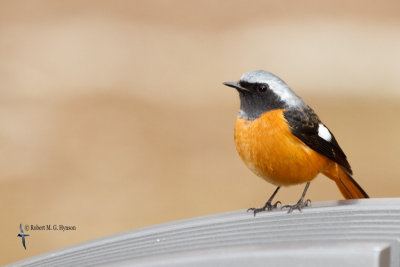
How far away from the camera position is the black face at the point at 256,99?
1.61 m

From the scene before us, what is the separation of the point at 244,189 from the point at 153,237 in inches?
110

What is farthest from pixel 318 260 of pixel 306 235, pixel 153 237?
pixel 153 237

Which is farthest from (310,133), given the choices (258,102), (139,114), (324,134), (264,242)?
(139,114)

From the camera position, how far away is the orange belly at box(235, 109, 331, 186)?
5.07ft

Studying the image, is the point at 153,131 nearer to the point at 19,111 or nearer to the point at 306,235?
the point at 19,111

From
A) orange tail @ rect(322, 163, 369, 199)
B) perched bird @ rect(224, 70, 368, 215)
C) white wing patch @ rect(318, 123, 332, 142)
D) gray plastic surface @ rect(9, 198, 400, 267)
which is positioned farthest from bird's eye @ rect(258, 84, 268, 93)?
gray plastic surface @ rect(9, 198, 400, 267)

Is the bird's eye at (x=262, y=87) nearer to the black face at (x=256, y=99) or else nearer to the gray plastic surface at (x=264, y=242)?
the black face at (x=256, y=99)

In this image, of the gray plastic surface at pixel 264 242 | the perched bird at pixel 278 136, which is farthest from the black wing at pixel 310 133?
the gray plastic surface at pixel 264 242

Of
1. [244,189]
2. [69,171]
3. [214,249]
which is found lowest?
[244,189]

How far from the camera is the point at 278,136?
1566 mm

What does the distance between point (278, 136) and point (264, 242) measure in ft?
2.17

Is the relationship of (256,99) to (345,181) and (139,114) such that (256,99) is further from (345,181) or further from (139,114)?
(139,114)

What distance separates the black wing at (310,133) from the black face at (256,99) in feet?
0.15

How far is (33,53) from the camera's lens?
4.27 meters
